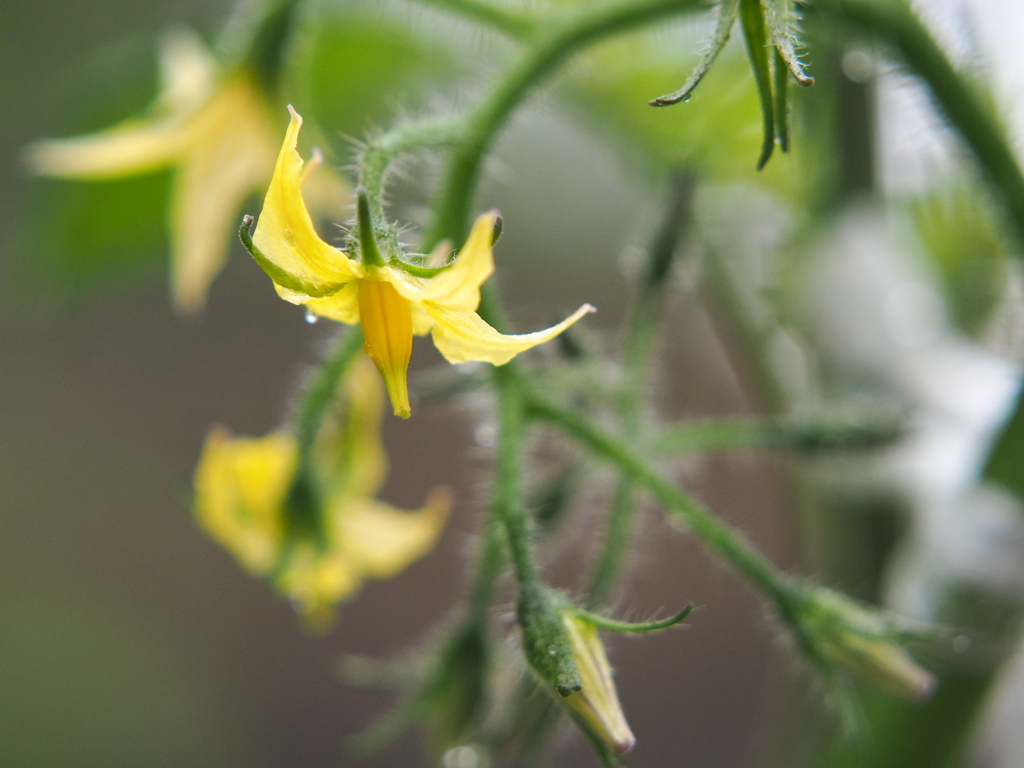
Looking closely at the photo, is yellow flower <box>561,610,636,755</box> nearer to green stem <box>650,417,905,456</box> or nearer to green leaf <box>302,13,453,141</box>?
green stem <box>650,417,905,456</box>

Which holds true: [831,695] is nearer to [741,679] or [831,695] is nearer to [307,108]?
[307,108]


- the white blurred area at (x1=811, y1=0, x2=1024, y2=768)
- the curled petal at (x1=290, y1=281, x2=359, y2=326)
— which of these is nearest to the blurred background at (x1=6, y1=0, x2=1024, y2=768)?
the white blurred area at (x1=811, y1=0, x2=1024, y2=768)

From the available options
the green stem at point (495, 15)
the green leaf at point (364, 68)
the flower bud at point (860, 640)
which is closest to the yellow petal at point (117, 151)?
the green leaf at point (364, 68)

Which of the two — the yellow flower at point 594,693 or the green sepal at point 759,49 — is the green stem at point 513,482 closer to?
the yellow flower at point 594,693

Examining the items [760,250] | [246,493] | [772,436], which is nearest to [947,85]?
[772,436]

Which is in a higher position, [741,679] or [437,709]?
[437,709]

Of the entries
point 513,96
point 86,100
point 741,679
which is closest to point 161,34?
point 86,100
